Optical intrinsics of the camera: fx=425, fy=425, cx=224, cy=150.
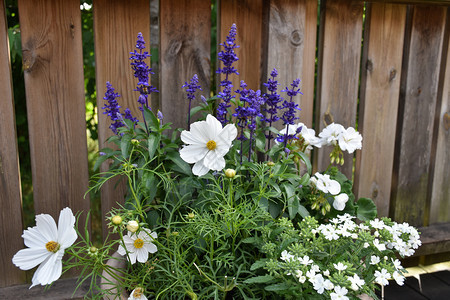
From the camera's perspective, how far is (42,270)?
109 centimetres

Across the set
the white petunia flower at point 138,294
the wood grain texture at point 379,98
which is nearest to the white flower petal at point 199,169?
the white petunia flower at point 138,294

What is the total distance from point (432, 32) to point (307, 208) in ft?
4.02

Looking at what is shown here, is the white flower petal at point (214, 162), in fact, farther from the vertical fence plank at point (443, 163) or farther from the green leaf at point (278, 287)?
the vertical fence plank at point (443, 163)

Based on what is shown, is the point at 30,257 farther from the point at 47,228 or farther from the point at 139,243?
the point at 139,243

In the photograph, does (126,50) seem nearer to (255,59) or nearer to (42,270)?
(255,59)

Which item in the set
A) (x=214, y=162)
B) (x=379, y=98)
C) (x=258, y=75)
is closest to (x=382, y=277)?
(x=214, y=162)

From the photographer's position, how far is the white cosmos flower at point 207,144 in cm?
127

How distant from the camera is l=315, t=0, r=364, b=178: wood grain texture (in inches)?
75.7

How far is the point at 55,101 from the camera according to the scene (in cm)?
169

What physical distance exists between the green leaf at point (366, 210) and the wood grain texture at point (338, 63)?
362 mm

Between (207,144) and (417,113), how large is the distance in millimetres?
1411

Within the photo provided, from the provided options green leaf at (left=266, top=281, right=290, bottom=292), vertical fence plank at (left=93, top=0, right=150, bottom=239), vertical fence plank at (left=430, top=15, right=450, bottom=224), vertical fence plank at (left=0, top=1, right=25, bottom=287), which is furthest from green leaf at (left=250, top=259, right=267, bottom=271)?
vertical fence plank at (left=430, top=15, right=450, bottom=224)

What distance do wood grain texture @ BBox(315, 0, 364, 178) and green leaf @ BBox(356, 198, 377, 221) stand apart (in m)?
0.36

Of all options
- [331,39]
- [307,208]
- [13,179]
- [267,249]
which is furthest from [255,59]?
[13,179]
